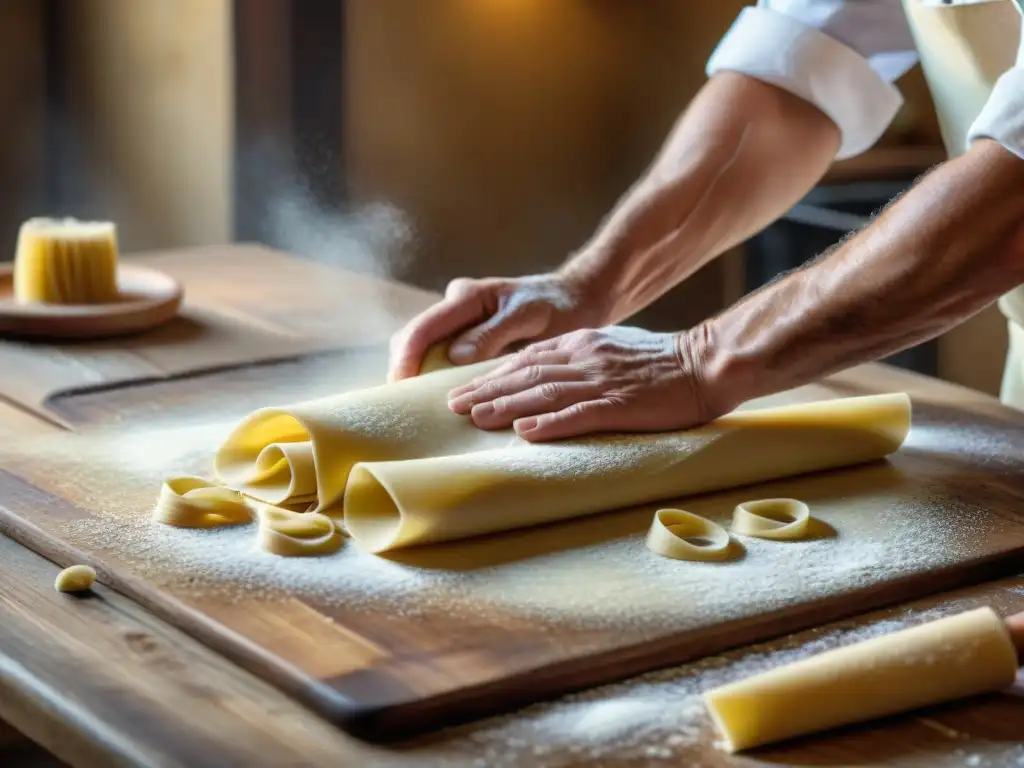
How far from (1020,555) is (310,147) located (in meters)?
2.89

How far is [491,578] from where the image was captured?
1.31 metres

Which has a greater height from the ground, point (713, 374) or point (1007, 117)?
point (1007, 117)

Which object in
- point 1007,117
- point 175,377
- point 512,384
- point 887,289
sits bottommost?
point 175,377

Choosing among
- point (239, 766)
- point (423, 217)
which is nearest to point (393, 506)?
point (239, 766)

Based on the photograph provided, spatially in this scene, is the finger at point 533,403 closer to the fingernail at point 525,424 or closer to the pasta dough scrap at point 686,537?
the fingernail at point 525,424

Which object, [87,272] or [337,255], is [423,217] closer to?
[337,255]

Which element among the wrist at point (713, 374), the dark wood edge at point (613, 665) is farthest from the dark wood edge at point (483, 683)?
the wrist at point (713, 374)

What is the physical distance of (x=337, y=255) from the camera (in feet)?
13.9

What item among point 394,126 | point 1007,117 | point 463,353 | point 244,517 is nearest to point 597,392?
point 463,353

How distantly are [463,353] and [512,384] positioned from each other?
22 cm

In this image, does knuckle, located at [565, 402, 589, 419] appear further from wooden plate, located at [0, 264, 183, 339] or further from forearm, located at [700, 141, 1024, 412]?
wooden plate, located at [0, 264, 183, 339]

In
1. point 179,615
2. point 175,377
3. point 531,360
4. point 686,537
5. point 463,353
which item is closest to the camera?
point 179,615

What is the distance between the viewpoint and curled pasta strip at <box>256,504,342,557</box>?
1346 mm

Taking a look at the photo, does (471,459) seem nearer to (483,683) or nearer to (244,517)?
(244,517)
